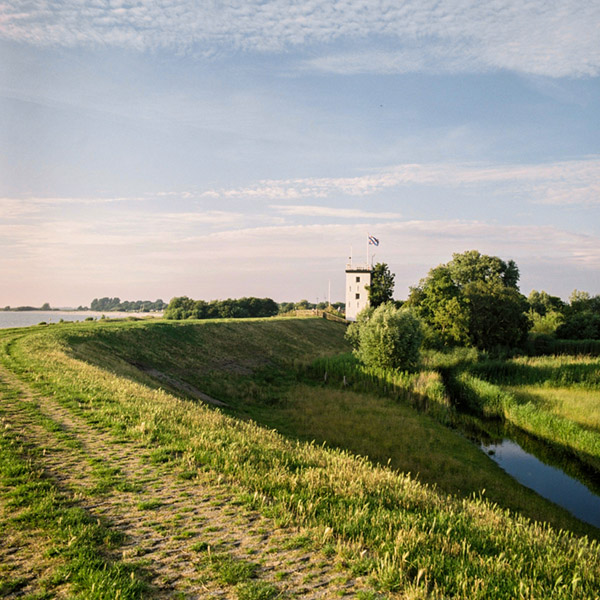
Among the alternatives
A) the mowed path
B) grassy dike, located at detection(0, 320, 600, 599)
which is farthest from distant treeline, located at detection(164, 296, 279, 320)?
the mowed path

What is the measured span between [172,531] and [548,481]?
22.0 meters

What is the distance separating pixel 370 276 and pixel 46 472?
8946 centimetres

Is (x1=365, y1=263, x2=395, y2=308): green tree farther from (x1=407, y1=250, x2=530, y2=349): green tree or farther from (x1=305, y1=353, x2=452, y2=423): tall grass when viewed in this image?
(x1=305, y1=353, x2=452, y2=423): tall grass

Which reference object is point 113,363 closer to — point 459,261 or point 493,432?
point 493,432

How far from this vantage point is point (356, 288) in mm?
95688

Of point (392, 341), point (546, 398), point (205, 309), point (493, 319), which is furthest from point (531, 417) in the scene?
point (205, 309)

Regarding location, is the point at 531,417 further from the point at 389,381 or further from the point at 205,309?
the point at 205,309

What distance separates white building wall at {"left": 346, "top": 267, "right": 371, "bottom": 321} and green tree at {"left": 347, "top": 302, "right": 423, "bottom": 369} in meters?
51.3

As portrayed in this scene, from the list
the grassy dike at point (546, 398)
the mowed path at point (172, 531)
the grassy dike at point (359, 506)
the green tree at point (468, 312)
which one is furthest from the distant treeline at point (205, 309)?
the mowed path at point (172, 531)

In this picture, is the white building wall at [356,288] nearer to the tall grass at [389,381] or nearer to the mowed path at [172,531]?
the tall grass at [389,381]

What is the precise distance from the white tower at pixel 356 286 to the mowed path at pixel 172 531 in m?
86.5

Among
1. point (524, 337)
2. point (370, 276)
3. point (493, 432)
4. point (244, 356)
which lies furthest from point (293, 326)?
point (493, 432)

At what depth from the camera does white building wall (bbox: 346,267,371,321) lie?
94.8 m

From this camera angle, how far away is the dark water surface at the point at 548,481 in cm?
1855
